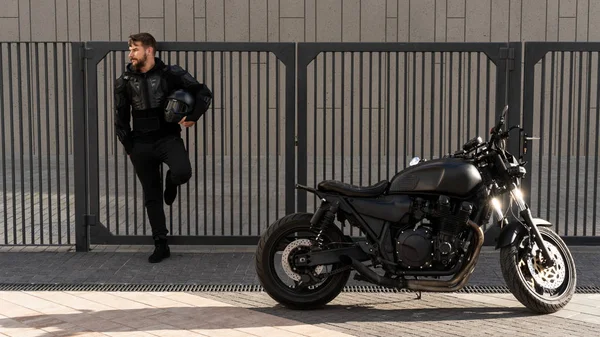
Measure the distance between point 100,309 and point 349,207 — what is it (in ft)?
5.90

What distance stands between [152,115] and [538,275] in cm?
336

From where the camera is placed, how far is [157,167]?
8125mm

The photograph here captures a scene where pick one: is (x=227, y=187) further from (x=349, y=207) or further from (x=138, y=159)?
(x=349, y=207)

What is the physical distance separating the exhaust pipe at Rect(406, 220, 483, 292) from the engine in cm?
10

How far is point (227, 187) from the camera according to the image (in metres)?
12.5

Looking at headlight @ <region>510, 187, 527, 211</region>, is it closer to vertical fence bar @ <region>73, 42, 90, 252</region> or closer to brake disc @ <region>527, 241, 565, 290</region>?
brake disc @ <region>527, 241, 565, 290</region>

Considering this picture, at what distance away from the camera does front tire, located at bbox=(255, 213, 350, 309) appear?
643 centimetres

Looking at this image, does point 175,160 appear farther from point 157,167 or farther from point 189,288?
point 189,288

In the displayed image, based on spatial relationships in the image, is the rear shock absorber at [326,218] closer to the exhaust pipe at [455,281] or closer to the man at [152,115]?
the exhaust pipe at [455,281]

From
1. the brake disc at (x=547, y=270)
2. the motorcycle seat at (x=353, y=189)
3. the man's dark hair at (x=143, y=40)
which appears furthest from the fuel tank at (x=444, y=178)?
the man's dark hair at (x=143, y=40)

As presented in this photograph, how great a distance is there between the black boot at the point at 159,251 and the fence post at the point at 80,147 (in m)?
0.76

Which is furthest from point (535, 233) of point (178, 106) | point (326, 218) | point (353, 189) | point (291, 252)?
point (178, 106)

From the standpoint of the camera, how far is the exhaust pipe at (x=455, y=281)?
20.6 ft

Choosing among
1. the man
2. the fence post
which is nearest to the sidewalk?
the fence post
